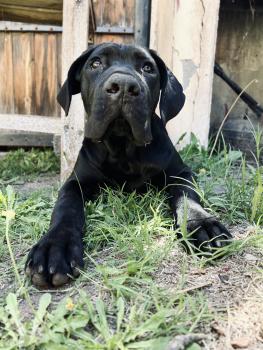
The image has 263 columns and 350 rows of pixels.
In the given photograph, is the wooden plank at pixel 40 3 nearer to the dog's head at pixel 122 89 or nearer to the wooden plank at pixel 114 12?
the wooden plank at pixel 114 12

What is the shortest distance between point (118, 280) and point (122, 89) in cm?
116

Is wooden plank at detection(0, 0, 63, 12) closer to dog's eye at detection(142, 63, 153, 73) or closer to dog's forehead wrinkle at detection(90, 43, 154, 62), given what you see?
dog's forehead wrinkle at detection(90, 43, 154, 62)

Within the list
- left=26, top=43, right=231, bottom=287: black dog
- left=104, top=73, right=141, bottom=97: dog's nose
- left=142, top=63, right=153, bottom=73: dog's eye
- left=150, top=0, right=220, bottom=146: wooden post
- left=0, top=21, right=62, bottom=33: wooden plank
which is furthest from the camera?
left=0, top=21, right=62, bottom=33: wooden plank

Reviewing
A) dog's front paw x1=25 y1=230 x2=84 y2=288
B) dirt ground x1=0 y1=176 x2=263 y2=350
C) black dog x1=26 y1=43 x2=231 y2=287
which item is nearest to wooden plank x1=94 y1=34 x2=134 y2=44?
black dog x1=26 y1=43 x2=231 y2=287

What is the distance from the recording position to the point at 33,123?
451 cm

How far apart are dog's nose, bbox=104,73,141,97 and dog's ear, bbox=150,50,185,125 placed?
0.50 m

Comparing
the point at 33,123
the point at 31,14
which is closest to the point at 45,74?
the point at 31,14

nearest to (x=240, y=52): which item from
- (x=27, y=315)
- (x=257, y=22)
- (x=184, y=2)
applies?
(x=257, y=22)

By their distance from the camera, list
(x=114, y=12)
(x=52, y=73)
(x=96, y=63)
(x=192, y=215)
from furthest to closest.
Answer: (x=52, y=73) < (x=114, y=12) < (x=96, y=63) < (x=192, y=215)

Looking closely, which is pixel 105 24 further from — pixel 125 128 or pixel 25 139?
pixel 125 128

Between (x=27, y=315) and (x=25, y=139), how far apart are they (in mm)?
3954

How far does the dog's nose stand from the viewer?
8.27 feet

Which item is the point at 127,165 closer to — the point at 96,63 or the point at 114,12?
the point at 96,63

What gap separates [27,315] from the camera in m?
1.72
